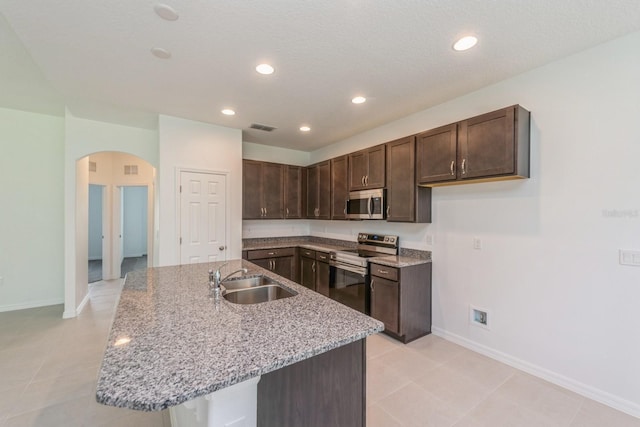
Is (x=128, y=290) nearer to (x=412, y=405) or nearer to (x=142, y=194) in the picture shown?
(x=412, y=405)

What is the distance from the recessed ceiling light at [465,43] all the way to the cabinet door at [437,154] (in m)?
0.78

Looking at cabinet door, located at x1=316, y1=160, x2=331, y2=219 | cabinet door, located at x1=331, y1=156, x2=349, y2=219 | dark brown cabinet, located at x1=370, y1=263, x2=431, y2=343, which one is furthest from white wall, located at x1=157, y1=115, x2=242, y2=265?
dark brown cabinet, located at x1=370, y1=263, x2=431, y2=343

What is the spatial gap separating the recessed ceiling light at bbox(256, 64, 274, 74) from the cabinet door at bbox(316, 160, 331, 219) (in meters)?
2.18

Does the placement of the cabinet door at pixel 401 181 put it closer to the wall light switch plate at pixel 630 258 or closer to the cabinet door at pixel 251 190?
the wall light switch plate at pixel 630 258

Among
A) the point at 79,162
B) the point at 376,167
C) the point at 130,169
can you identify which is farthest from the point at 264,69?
the point at 130,169

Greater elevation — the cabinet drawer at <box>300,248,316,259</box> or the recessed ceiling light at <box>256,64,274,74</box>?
the recessed ceiling light at <box>256,64,274,74</box>

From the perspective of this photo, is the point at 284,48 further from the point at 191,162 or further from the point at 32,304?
the point at 32,304

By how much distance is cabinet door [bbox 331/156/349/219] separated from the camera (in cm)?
420

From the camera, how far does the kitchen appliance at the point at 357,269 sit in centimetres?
342

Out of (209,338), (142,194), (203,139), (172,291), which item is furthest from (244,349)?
(142,194)

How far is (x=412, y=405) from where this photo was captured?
206 cm

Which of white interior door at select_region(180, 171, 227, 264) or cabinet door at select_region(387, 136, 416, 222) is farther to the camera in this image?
white interior door at select_region(180, 171, 227, 264)

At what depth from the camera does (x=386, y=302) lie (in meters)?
3.13

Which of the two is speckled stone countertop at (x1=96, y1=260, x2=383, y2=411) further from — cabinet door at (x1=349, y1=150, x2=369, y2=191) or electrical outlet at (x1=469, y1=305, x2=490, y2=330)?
cabinet door at (x1=349, y1=150, x2=369, y2=191)
